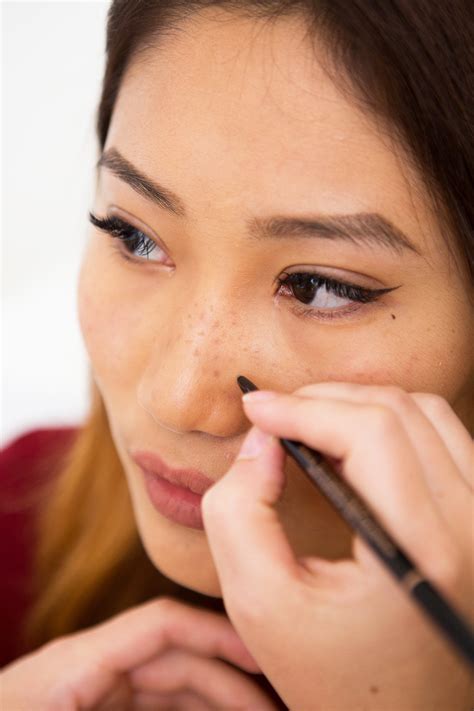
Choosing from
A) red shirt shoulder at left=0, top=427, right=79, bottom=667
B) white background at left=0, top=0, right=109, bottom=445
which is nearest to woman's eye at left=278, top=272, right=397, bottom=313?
red shirt shoulder at left=0, top=427, right=79, bottom=667

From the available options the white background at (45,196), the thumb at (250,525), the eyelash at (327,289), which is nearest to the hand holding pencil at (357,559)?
the thumb at (250,525)

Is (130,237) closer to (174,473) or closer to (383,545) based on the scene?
(174,473)

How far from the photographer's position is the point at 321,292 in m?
0.84

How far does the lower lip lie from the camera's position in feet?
3.09

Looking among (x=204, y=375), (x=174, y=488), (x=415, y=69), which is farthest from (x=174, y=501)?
(x=415, y=69)

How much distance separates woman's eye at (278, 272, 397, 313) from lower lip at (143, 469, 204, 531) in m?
0.26

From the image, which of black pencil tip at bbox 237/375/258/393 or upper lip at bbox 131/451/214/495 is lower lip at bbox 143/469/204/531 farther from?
black pencil tip at bbox 237/375/258/393

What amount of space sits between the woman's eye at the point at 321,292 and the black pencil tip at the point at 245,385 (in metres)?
0.10

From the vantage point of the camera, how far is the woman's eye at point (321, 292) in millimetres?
825

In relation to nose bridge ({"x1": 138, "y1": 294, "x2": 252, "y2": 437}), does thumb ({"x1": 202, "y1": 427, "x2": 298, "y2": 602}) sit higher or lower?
lower

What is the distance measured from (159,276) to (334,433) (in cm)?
34

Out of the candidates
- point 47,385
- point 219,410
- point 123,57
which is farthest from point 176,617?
point 47,385

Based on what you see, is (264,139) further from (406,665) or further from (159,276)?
(406,665)

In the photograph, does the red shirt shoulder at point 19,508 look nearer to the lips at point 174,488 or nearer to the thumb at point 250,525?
the lips at point 174,488
